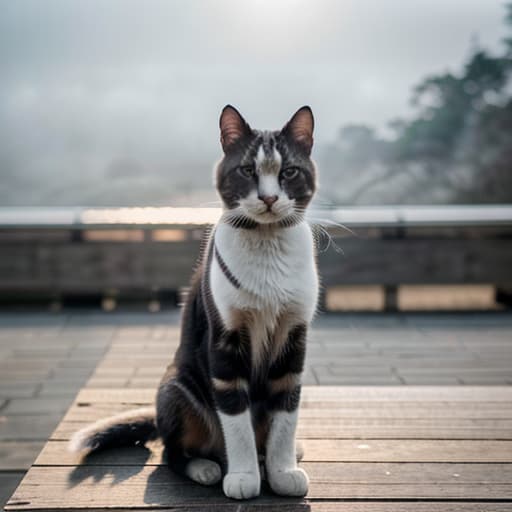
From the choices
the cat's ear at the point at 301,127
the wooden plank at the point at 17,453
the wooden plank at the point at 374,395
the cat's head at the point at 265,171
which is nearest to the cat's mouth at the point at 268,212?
the cat's head at the point at 265,171

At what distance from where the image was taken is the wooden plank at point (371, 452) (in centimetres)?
176

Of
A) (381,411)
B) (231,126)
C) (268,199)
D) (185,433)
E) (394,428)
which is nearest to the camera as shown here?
(268,199)

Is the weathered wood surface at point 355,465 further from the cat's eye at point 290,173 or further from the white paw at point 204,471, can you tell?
the cat's eye at point 290,173

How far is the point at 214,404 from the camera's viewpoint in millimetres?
1639

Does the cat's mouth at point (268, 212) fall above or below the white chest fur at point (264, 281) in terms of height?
above

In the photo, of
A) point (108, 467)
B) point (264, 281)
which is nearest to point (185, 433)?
point (108, 467)

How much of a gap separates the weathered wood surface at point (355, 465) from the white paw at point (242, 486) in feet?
0.08

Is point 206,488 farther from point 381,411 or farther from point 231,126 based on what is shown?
point 231,126

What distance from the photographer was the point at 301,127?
1607 mm

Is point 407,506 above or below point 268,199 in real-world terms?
below

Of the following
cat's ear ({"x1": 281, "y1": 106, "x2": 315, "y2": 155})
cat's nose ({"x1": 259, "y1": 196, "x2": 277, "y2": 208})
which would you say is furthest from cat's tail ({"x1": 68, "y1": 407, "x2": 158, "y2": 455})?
cat's ear ({"x1": 281, "y1": 106, "x2": 315, "y2": 155})

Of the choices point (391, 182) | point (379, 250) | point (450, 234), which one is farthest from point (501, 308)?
point (391, 182)

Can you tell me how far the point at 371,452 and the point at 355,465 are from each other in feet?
0.33

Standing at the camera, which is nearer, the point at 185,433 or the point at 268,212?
the point at 268,212
